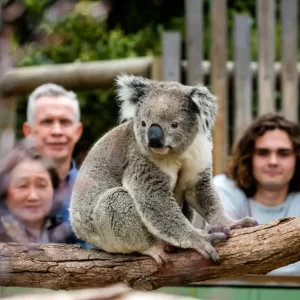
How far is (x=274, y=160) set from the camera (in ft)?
13.6

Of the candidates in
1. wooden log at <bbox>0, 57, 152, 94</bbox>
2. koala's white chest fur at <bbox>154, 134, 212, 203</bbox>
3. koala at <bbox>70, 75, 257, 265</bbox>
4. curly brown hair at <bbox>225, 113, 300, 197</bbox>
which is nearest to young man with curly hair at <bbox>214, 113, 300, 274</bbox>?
curly brown hair at <bbox>225, 113, 300, 197</bbox>

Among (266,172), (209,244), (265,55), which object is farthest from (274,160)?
(265,55)

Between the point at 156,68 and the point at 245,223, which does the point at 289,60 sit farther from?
the point at 245,223

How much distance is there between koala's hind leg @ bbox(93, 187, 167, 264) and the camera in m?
3.03

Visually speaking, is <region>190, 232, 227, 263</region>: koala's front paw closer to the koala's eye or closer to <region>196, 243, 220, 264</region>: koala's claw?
<region>196, 243, 220, 264</region>: koala's claw

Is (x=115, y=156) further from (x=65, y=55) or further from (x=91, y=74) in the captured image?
(x=65, y=55)

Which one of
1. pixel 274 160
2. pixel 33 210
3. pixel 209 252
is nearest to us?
pixel 209 252

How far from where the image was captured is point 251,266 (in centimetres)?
285

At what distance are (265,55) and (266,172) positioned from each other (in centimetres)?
155

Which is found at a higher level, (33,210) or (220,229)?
(33,210)

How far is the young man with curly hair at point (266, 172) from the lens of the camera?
4.11 m

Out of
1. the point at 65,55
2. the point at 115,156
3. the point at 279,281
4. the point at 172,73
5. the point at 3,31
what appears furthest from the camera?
the point at 65,55

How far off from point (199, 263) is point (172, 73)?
8.34 feet

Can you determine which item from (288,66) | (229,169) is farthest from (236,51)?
(229,169)
